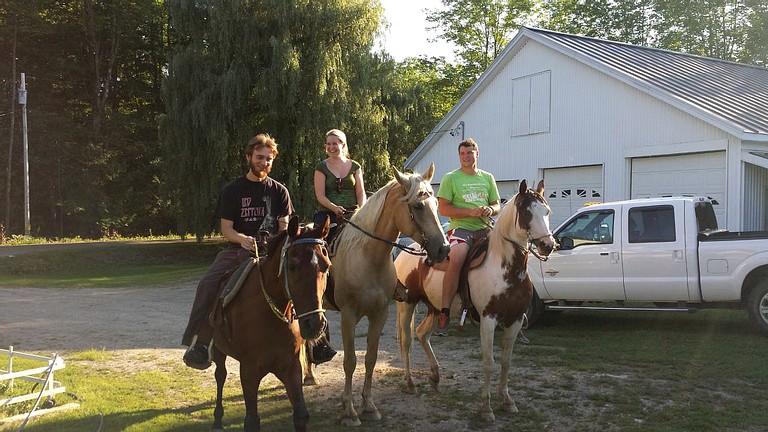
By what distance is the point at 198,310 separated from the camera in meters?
4.88

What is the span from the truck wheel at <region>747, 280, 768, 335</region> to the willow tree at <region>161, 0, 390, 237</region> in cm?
1592

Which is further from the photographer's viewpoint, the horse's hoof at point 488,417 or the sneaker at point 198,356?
the horse's hoof at point 488,417

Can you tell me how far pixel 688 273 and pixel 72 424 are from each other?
28.3ft

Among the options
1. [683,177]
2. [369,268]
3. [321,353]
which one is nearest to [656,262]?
[683,177]

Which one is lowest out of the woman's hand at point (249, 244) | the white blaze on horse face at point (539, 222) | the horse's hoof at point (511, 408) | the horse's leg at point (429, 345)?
the horse's hoof at point (511, 408)

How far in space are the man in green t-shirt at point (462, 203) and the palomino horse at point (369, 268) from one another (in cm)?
78

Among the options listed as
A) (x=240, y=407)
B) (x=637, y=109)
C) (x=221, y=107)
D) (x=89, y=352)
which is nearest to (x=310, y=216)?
(x=221, y=107)

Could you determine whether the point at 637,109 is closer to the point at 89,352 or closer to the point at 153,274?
the point at 89,352

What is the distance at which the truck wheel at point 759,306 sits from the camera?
891 centimetres

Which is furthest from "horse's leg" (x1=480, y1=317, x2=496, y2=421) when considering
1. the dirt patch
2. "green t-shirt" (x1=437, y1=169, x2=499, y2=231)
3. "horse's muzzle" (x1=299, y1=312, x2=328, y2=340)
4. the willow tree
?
the willow tree

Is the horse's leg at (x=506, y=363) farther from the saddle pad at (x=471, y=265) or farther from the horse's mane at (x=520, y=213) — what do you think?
the horse's mane at (x=520, y=213)

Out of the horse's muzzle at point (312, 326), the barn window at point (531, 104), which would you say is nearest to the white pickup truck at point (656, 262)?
the horse's muzzle at point (312, 326)

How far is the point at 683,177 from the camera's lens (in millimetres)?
14477

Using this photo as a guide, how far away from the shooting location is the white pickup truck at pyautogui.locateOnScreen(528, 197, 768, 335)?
9.02 meters
